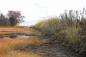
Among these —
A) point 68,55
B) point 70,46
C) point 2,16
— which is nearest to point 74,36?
point 70,46

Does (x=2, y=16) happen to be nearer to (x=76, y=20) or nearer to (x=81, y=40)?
(x=76, y=20)

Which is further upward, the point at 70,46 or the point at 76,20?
the point at 76,20

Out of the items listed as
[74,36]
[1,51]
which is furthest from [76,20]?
[1,51]

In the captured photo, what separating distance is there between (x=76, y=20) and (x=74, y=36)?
2.77 meters

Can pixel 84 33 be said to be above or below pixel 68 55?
above

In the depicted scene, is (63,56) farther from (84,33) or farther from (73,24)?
(73,24)

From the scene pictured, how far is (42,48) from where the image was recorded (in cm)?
1529

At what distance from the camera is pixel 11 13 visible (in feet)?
193

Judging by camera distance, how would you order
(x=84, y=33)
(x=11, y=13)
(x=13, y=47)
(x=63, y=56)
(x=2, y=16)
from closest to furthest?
(x=63, y=56) → (x=84, y=33) → (x=13, y=47) → (x=2, y=16) → (x=11, y=13)

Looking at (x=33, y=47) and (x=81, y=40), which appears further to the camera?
(x=33, y=47)

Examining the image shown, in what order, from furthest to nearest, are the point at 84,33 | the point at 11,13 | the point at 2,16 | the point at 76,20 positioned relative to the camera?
1. the point at 11,13
2. the point at 2,16
3. the point at 76,20
4. the point at 84,33

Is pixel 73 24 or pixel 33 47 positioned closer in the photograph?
pixel 33 47

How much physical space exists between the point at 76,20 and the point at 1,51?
226 inches

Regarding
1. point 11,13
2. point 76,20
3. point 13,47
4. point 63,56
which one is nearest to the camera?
point 63,56
